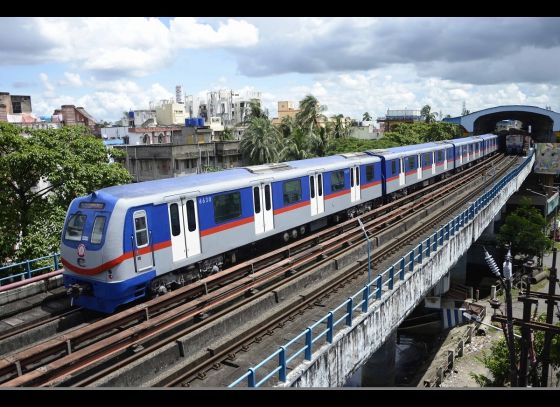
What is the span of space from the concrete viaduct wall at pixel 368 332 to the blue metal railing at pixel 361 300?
203 millimetres

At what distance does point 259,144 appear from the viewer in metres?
36.5

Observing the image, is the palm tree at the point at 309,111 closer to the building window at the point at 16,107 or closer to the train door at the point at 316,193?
the building window at the point at 16,107

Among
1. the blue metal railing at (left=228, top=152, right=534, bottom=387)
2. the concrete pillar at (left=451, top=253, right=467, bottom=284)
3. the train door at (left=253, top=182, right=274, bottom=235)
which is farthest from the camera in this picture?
the concrete pillar at (left=451, top=253, right=467, bottom=284)

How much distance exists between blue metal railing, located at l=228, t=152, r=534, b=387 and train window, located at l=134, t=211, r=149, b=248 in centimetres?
390

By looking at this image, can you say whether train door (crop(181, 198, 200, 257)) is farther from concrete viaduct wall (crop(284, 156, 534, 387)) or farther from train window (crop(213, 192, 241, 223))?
concrete viaduct wall (crop(284, 156, 534, 387))

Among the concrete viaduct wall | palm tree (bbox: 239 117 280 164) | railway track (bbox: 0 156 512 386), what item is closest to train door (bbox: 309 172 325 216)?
railway track (bbox: 0 156 512 386)

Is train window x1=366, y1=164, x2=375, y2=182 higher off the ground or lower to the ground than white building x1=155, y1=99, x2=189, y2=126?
lower

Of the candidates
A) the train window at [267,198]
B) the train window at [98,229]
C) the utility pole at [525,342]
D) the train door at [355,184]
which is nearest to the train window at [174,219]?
the train window at [98,229]

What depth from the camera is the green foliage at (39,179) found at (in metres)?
15.0

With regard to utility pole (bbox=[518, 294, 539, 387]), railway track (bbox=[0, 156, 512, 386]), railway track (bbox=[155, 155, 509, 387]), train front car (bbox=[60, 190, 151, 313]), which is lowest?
utility pole (bbox=[518, 294, 539, 387])

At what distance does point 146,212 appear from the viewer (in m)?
10.4

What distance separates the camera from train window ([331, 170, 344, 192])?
1769cm

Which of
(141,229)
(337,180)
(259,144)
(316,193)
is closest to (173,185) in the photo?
(141,229)
